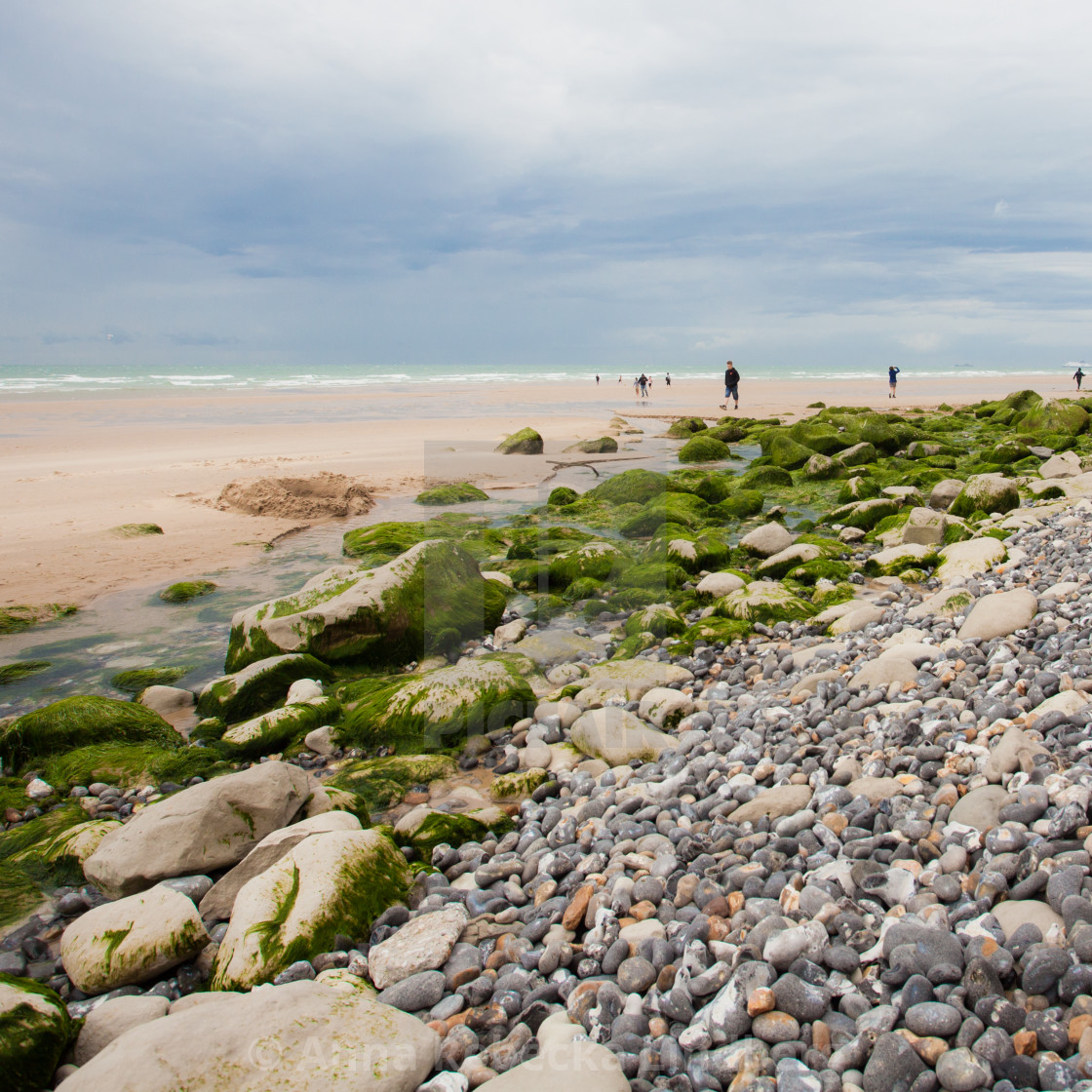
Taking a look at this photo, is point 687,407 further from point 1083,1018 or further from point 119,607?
point 1083,1018

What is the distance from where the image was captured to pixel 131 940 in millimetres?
3271

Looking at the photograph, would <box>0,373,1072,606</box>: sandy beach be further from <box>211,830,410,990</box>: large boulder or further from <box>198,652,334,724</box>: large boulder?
<box>211,830,410,990</box>: large boulder

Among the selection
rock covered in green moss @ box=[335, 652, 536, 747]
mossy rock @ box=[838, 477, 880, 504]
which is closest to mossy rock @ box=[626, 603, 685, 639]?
rock covered in green moss @ box=[335, 652, 536, 747]

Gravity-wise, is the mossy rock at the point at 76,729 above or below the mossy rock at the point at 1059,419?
below

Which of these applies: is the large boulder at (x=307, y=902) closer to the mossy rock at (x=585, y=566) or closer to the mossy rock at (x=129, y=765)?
the mossy rock at (x=129, y=765)

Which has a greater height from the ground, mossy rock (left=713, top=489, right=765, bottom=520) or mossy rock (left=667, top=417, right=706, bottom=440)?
mossy rock (left=667, top=417, right=706, bottom=440)

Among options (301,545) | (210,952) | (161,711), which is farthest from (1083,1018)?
(301,545)

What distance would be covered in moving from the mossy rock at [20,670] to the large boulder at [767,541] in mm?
8045

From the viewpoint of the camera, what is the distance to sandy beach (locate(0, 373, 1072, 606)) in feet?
33.6

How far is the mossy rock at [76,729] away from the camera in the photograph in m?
5.42

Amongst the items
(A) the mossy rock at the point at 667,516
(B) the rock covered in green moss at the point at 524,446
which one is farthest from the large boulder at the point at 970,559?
(B) the rock covered in green moss at the point at 524,446

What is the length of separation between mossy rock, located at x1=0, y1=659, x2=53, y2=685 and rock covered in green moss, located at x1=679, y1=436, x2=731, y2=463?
47.1 feet

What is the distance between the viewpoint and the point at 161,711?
20.3 ft

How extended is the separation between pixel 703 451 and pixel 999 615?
1382 centimetres
